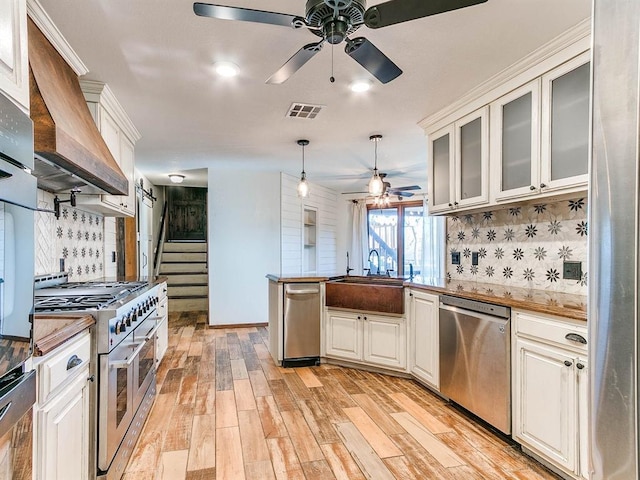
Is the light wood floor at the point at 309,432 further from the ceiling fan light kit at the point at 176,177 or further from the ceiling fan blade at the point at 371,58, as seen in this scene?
the ceiling fan light kit at the point at 176,177

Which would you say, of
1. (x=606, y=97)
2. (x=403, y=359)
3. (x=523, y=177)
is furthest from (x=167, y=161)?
(x=606, y=97)

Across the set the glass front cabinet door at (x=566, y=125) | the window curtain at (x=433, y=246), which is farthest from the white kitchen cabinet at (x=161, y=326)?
the window curtain at (x=433, y=246)

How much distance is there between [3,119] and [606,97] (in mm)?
1279

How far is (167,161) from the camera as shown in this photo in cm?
523

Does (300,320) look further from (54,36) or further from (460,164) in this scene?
(54,36)

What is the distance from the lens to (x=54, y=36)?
79.9 inches

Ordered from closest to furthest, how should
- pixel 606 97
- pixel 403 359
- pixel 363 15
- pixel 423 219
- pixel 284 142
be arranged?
1. pixel 606 97
2. pixel 363 15
3. pixel 403 359
4. pixel 284 142
5. pixel 423 219

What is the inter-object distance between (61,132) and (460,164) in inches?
108

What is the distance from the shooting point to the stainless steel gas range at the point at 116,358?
67.8 inches

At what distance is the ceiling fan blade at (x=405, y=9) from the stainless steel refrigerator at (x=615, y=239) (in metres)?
1.17

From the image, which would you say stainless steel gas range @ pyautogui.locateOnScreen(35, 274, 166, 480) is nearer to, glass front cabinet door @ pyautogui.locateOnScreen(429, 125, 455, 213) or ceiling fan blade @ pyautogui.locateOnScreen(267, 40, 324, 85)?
ceiling fan blade @ pyautogui.locateOnScreen(267, 40, 324, 85)

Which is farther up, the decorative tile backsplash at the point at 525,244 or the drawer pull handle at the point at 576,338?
the decorative tile backsplash at the point at 525,244

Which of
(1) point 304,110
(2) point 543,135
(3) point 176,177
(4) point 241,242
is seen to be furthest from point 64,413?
(3) point 176,177

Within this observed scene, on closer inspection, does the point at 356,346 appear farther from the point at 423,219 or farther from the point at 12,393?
the point at 423,219
